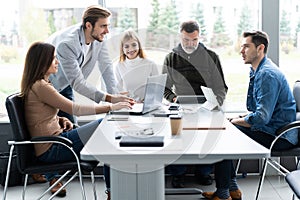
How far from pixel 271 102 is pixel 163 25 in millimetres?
1697

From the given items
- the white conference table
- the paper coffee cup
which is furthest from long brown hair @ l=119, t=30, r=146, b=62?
the paper coffee cup

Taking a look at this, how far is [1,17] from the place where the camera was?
16.4 ft

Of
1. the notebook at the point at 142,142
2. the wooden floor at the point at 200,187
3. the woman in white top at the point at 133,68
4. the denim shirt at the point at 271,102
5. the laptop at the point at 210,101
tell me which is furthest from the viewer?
the woman in white top at the point at 133,68

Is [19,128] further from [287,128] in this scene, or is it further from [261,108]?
[287,128]

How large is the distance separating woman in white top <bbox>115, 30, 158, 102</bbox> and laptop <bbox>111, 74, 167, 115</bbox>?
704mm

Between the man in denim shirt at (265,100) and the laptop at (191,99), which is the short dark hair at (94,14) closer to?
the laptop at (191,99)

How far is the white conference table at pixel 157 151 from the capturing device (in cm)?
246

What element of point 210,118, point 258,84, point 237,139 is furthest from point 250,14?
point 237,139

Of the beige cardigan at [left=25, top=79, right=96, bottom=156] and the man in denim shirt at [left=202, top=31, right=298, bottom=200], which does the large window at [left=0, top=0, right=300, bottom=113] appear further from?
the beige cardigan at [left=25, top=79, right=96, bottom=156]

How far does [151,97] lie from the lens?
3596mm

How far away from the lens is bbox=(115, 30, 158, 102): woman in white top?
447 cm

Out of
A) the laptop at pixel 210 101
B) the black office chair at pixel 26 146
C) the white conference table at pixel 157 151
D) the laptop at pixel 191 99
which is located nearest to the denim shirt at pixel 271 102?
the laptop at pixel 210 101

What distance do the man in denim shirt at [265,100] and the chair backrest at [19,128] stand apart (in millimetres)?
1593

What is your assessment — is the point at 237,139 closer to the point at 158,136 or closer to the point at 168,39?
the point at 158,136
